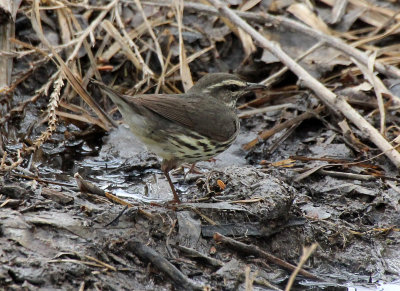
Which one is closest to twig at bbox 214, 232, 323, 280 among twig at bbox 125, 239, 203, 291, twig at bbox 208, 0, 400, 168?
twig at bbox 125, 239, 203, 291

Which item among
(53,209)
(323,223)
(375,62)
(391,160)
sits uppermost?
(375,62)

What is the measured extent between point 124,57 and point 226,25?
5.62ft

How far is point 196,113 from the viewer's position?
6184 millimetres

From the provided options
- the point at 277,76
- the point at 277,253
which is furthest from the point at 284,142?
the point at 277,253

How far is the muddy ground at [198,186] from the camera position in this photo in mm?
4832

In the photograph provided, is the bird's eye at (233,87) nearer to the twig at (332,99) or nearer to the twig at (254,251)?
the twig at (332,99)

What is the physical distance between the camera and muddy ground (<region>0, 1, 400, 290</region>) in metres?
4.83

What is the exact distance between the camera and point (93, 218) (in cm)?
517

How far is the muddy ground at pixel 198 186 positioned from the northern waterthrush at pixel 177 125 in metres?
0.37

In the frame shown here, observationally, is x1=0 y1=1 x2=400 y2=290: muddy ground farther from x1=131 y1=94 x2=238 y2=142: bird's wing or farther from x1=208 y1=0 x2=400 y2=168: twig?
x1=131 y1=94 x2=238 y2=142: bird's wing

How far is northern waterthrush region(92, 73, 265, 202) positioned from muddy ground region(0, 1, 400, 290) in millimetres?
365

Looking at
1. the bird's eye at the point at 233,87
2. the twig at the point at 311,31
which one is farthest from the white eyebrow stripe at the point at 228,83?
the twig at the point at 311,31

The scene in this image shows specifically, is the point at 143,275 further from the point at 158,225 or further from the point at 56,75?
the point at 56,75

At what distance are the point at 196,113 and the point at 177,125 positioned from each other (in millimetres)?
330
